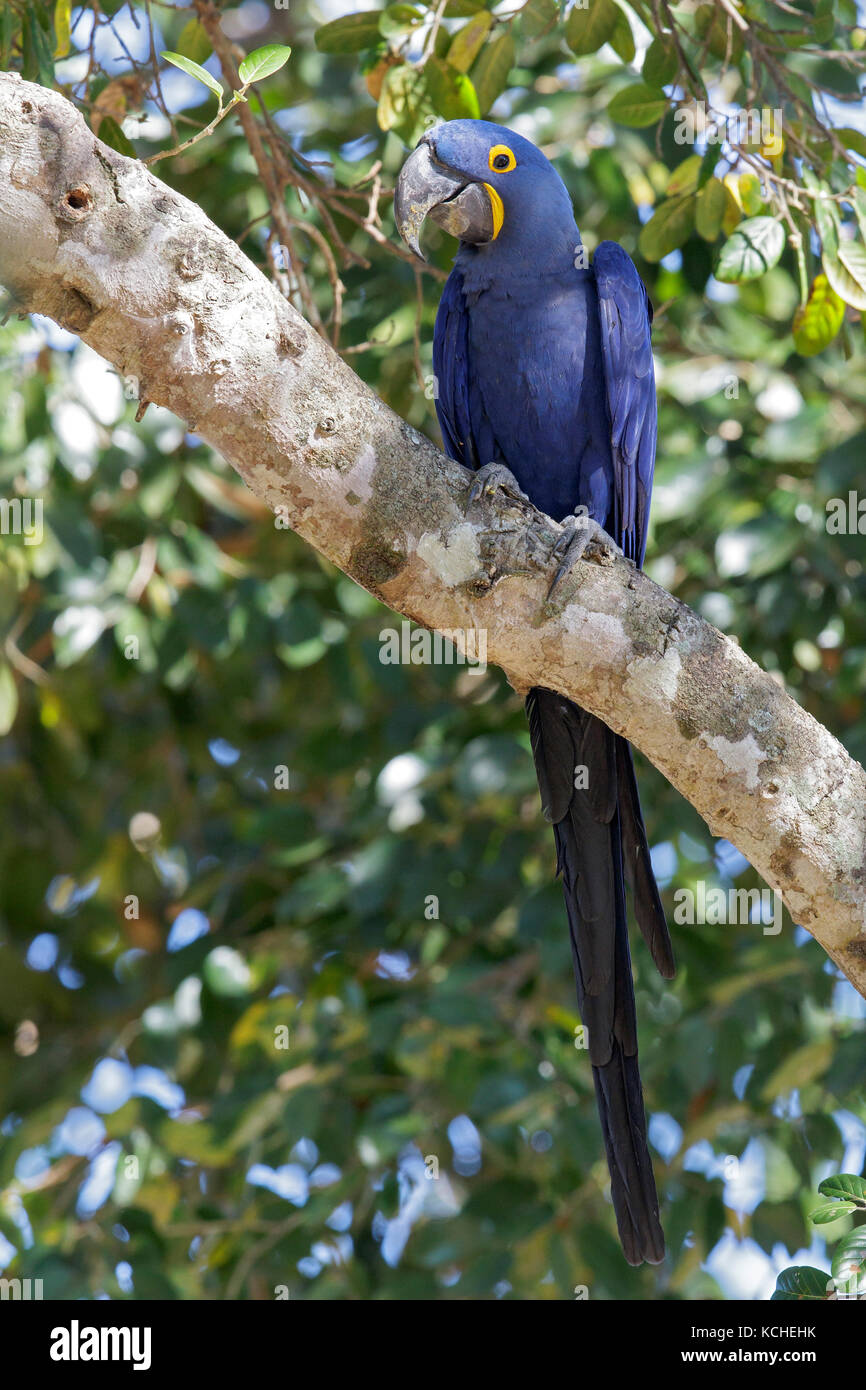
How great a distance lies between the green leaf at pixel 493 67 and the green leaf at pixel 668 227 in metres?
0.39

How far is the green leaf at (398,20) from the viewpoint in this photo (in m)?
2.32

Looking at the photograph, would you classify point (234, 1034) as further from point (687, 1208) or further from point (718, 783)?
point (718, 783)

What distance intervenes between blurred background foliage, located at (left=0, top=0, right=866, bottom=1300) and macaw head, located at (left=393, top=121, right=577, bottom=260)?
22 centimetres

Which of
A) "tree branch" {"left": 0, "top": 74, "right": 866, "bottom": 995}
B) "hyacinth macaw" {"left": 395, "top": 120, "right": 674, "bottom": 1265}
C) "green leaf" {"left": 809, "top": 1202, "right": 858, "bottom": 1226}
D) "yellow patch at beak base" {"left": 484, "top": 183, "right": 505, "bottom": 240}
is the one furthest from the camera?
"yellow patch at beak base" {"left": 484, "top": 183, "right": 505, "bottom": 240}

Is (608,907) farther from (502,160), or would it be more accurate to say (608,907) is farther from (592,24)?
(592,24)

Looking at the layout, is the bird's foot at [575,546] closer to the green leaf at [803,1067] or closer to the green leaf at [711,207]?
the green leaf at [711,207]

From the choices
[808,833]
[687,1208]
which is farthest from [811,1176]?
[808,833]

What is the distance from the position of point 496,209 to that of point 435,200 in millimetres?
152

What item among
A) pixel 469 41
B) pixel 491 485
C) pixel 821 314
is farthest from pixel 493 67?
pixel 491 485

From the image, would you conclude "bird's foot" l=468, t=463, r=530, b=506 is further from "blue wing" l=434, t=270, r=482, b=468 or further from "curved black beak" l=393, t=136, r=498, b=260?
"blue wing" l=434, t=270, r=482, b=468

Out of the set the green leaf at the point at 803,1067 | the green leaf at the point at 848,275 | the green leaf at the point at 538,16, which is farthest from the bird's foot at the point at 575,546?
the green leaf at the point at 803,1067

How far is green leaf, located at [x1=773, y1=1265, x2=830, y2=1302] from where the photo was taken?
1678 millimetres

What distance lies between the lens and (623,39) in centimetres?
234

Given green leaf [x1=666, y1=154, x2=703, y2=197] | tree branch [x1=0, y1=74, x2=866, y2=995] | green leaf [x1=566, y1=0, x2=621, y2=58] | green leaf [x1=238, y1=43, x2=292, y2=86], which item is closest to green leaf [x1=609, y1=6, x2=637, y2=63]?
green leaf [x1=566, y1=0, x2=621, y2=58]
